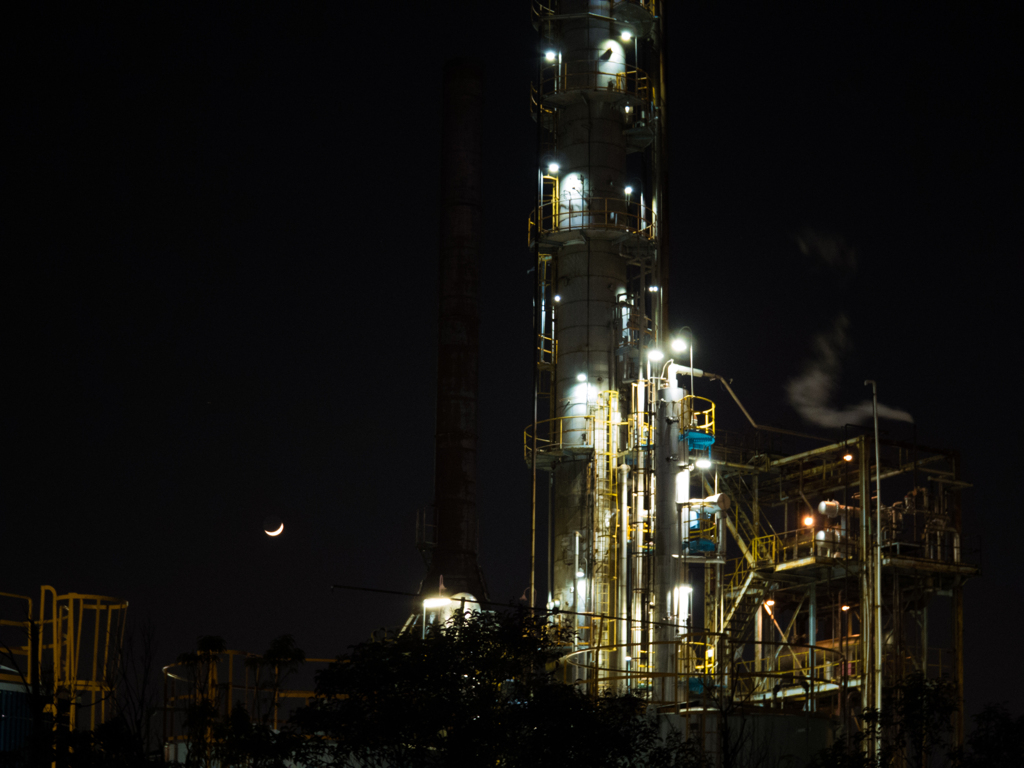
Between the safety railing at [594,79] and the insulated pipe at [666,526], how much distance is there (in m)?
12.1

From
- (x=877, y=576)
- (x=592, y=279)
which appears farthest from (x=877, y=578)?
(x=592, y=279)

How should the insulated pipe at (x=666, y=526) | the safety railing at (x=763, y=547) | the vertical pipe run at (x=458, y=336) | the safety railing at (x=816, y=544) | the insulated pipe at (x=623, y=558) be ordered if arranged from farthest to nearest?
the safety railing at (x=763, y=547), the safety railing at (x=816, y=544), the vertical pipe run at (x=458, y=336), the insulated pipe at (x=623, y=558), the insulated pipe at (x=666, y=526)

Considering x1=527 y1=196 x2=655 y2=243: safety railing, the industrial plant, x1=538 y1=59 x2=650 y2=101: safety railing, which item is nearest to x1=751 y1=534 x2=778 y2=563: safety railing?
the industrial plant

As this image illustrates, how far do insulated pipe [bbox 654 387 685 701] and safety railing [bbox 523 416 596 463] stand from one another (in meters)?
3.49

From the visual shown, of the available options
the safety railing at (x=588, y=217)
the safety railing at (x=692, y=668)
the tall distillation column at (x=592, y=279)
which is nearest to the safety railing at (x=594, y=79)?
the tall distillation column at (x=592, y=279)

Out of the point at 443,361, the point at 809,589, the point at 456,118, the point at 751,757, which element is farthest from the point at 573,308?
the point at 751,757

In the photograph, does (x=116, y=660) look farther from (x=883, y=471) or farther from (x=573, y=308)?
(x=883, y=471)

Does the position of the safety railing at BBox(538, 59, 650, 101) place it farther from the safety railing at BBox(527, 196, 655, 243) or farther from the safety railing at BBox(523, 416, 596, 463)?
the safety railing at BBox(523, 416, 596, 463)

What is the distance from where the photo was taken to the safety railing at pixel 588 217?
161 feet

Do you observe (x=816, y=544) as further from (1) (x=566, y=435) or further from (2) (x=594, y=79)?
(2) (x=594, y=79)

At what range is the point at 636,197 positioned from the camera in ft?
170

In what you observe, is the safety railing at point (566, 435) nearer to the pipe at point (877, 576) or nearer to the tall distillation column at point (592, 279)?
the tall distillation column at point (592, 279)

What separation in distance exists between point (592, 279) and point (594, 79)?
722 cm

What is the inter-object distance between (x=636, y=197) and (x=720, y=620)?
15.3m
